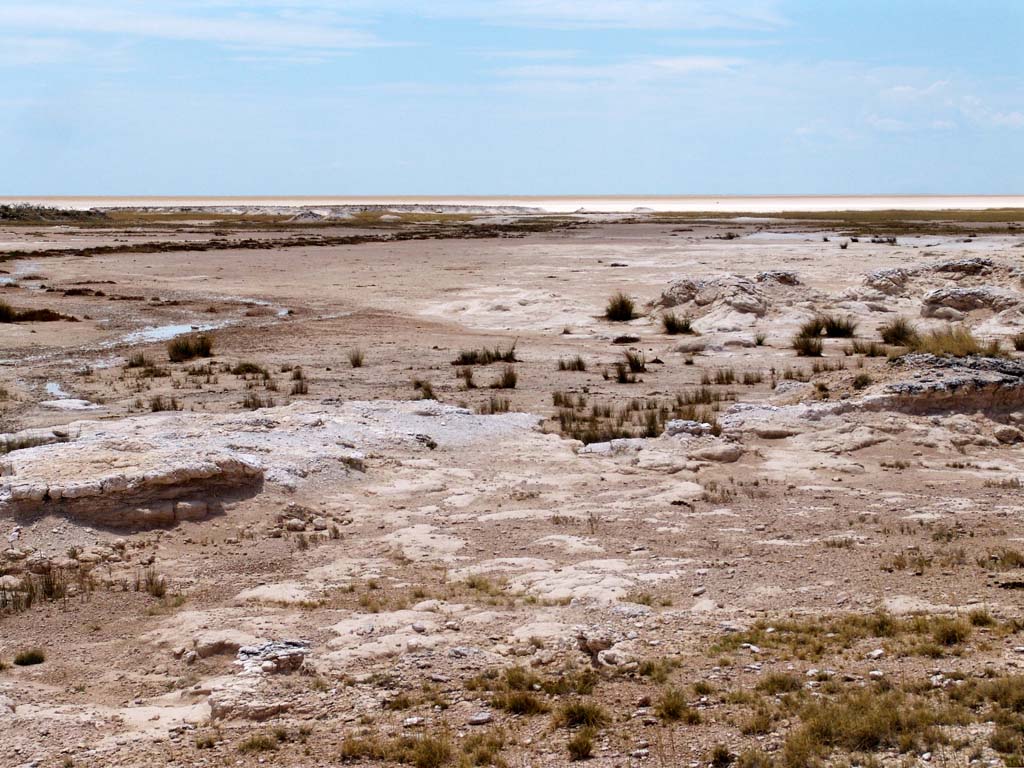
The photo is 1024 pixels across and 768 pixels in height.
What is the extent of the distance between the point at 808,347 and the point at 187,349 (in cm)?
1078

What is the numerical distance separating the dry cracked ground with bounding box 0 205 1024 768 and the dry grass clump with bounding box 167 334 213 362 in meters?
0.07

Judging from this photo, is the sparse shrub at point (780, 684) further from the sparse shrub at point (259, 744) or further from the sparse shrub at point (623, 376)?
the sparse shrub at point (623, 376)

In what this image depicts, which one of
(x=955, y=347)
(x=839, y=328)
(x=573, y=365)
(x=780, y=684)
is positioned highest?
(x=955, y=347)

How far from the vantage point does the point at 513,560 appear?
8.47 metres

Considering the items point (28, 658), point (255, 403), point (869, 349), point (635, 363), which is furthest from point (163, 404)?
point (869, 349)

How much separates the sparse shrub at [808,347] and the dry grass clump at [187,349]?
10351mm

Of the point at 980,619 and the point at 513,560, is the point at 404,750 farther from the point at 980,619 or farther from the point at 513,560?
the point at 980,619

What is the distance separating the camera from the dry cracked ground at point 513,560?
223 inches

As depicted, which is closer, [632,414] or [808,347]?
[632,414]

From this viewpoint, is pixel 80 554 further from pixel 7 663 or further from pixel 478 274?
pixel 478 274

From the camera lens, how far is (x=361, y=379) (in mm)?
17141

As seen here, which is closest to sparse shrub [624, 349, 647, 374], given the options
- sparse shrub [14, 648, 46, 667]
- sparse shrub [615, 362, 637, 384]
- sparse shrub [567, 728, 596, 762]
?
sparse shrub [615, 362, 637, 384]

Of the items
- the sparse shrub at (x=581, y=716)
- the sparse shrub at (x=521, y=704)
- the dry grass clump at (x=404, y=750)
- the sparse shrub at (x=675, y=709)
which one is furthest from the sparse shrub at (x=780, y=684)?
the dry grass clump at (x=404, y=750)

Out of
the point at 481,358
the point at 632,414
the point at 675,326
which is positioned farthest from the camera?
the point at 675,326
